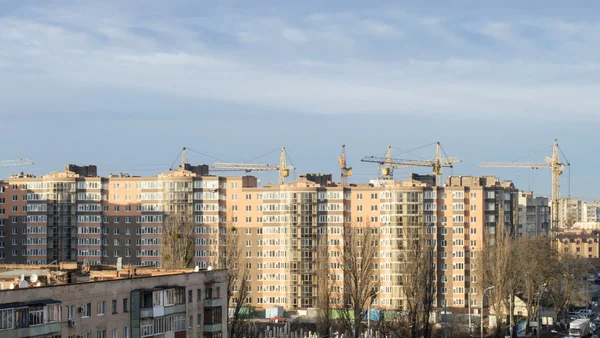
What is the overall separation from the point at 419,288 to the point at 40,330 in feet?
151

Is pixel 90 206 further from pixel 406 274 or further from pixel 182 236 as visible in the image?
pixel 406 274

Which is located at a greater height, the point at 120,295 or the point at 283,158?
the point at 283,158

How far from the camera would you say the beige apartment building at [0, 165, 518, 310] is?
112 m

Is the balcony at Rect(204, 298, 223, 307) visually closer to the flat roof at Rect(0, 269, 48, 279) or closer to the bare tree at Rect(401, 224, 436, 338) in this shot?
the flat roof at Rect(0, 269, 48, 279)

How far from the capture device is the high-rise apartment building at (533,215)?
532 ft

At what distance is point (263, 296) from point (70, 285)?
238ft

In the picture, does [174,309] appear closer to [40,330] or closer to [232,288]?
[40,330]

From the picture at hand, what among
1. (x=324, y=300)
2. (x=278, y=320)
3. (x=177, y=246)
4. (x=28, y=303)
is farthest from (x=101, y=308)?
(x=278, y=320)

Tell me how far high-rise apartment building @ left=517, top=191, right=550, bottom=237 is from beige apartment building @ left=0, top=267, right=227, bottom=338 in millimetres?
111641

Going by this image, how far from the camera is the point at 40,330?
40.5 metres

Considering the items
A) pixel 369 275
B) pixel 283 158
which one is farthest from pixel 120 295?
pixel 283 158

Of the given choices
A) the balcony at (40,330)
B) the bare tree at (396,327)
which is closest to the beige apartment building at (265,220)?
the bare tree at (396,327)

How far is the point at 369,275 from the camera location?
8156cm

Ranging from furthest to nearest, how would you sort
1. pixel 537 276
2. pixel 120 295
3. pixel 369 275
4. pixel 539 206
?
pixel 539 206
pixel 537 276
pixel 369 275
pixel 120 295
